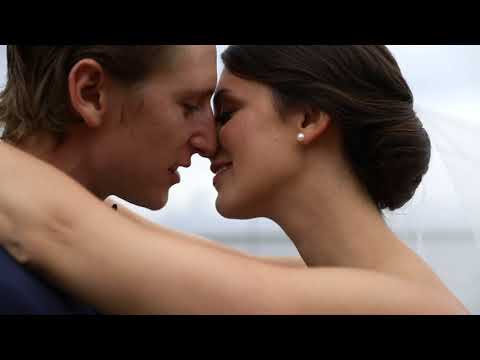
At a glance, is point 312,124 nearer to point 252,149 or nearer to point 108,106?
point 252,149

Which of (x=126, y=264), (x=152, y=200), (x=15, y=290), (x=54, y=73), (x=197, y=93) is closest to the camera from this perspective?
(x=126, y=264)

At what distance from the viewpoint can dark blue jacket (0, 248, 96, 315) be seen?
1.29 metres

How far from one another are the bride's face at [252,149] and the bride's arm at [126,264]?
1.29 ft

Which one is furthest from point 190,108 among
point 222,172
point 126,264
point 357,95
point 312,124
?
point 126,264

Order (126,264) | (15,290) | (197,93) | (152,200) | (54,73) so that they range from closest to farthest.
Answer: (126,264) < (15,290) < (54,73) < (197,93) < (152,200)

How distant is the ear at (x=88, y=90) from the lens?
5.02 feet

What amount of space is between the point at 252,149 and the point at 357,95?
31 cm

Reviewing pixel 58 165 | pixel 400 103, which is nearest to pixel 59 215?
pixel 58 165

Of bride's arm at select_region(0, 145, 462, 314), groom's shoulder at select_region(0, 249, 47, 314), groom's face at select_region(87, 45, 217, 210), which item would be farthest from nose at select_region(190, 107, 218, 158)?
groom's shoulder at select_region(0, 249, 47, 314)

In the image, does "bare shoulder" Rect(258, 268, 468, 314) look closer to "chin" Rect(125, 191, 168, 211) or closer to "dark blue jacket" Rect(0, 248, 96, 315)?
"dark blue jacket" Rect(0, 248, 96, 315)

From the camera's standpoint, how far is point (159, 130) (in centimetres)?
166

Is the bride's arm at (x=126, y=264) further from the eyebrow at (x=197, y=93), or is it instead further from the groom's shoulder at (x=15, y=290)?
the eyebrow at (x=197, y=93)

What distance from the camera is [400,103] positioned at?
167cm


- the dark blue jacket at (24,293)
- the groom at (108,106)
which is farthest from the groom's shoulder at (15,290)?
the groom at (108,106)
